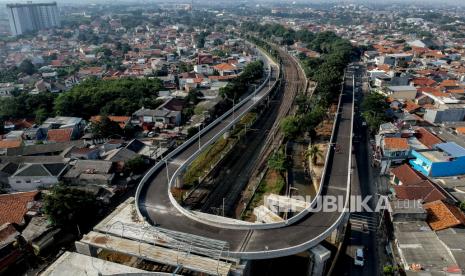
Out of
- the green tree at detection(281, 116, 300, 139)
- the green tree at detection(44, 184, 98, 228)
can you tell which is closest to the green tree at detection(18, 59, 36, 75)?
A: the green tree at detection(44, 184, 98, 228)

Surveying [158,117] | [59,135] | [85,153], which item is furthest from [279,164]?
[59,135]

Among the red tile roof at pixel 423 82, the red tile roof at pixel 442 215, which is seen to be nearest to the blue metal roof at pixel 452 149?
the red tile roof at pixel 442 215

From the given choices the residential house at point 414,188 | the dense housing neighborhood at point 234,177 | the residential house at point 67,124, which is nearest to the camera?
the dense housing neighborhood at point 234,177

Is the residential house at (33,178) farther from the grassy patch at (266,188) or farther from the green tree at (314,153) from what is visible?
the green tree at (314,153)

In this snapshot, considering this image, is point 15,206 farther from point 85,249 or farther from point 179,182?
point 179,182

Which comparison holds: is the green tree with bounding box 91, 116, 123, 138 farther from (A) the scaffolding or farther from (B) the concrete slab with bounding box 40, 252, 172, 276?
(B) the concrete slab with bounding box 40, 252, 172, 276

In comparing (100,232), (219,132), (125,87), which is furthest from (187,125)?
(100,232)

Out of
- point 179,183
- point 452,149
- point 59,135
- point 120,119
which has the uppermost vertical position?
point 452,149
